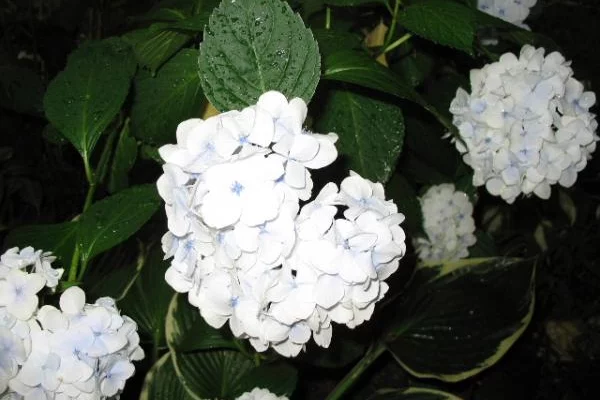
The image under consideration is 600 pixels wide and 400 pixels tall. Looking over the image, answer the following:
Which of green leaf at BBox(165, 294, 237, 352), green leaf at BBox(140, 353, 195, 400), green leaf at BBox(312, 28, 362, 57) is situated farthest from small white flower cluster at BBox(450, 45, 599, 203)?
green leaf at BBox(140, 353, 195, 400)

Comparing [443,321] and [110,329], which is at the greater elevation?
[110,329]

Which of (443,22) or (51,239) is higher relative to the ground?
(443,22)

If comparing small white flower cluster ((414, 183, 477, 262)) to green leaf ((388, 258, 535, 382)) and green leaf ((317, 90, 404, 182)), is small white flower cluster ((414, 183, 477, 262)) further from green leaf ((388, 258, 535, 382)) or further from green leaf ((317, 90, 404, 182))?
green leaf ((317, 90, 404, 182))

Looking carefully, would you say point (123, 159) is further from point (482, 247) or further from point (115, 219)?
point (482, 247)

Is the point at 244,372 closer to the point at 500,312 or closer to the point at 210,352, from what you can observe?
the point at 210,352

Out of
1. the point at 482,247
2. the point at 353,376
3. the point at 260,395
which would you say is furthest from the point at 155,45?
the point at 482,247

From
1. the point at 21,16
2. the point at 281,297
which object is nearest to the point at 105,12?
the point at 21,16

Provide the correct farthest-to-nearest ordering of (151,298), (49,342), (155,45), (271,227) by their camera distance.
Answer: (151,298) → (155,45) → (49,342) → (271,227)
